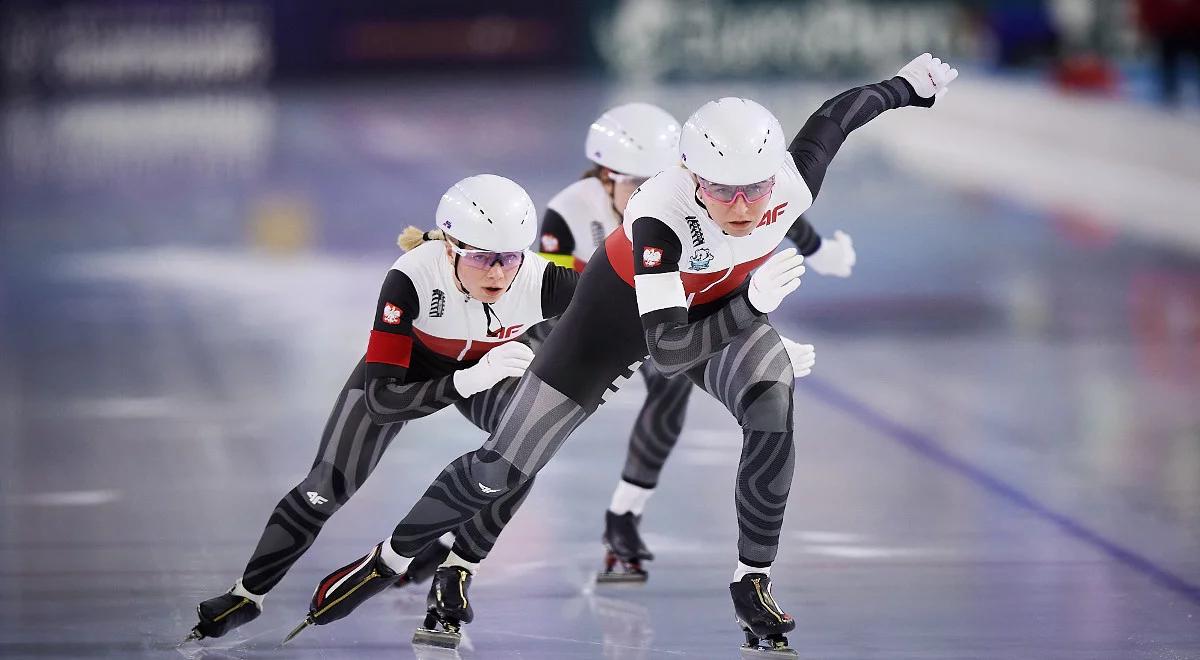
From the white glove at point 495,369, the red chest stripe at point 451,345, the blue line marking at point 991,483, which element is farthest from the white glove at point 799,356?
the blue line marking at point 991,483

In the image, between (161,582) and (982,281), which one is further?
(982,281)

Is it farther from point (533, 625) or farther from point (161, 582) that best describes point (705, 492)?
point (161, 582)

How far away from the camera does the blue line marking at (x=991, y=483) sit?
549cm

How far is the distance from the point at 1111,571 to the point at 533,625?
1961 mm

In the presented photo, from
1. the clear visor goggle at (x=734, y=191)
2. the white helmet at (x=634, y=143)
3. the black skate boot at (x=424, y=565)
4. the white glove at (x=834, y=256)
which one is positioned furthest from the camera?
the white glove at (x=834, y=256)

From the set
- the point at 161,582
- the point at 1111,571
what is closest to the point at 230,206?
the point at 161,582

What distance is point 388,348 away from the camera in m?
4.72

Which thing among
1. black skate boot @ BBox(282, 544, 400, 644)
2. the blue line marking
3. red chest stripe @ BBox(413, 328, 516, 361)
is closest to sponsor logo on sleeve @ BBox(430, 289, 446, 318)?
red chest stripe @ BBox(413, 328, 516, 361)

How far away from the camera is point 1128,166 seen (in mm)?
17375

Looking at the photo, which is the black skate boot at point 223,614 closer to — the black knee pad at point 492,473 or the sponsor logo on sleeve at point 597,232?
the black knee pad at point 492,473

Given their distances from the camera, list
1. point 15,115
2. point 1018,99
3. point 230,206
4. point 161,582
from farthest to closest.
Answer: point 15,115, point 1018,99, point 230,206, point 161,582

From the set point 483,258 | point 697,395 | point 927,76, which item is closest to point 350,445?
point 483,258

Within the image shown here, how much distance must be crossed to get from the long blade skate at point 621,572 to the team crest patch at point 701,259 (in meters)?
1.30

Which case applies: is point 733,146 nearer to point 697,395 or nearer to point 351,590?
point 351,590
